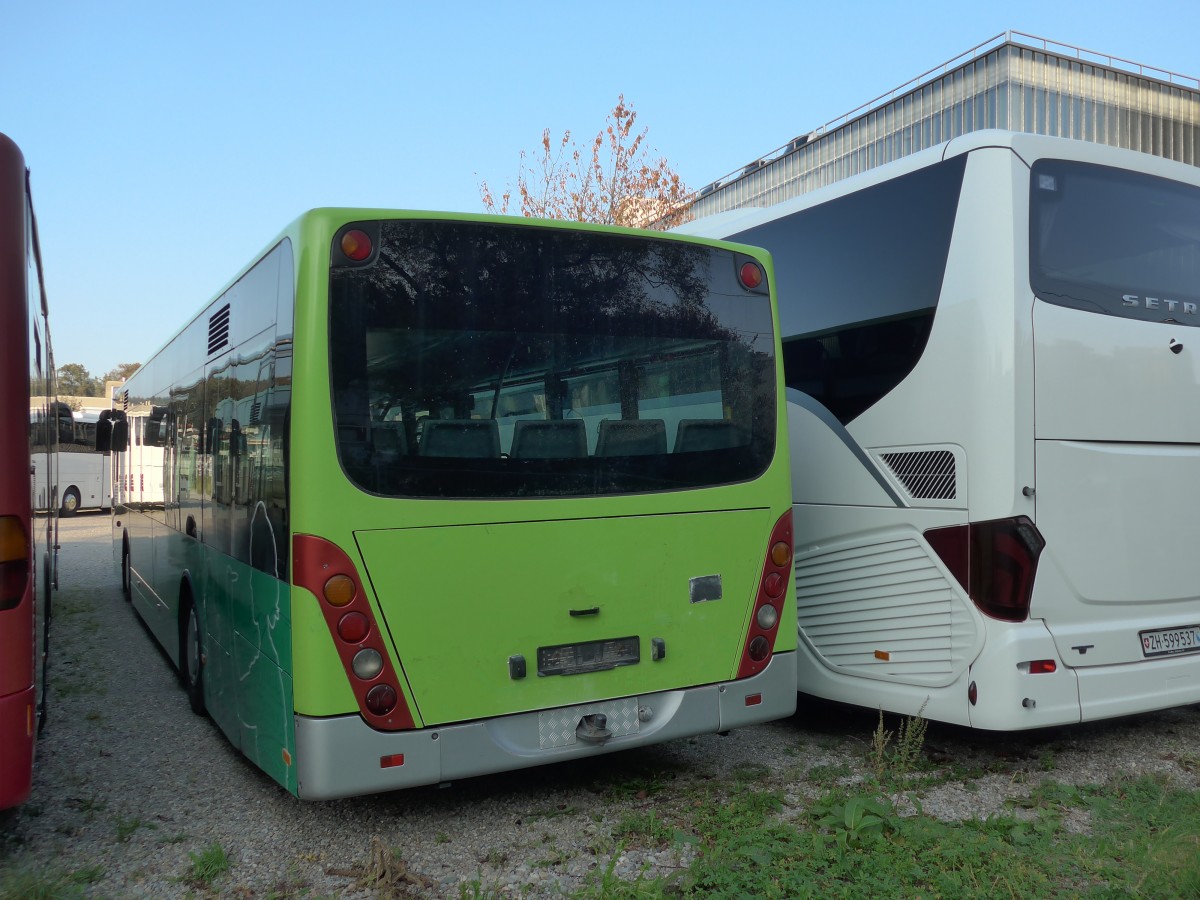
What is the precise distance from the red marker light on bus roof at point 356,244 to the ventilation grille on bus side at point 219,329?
188 cm

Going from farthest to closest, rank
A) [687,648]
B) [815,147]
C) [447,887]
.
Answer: [815,147]
[687,648]
[447,887]

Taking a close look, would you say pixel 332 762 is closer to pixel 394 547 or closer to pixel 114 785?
pixel 394 547

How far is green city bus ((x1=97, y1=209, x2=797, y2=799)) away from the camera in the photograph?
4301 millimetres

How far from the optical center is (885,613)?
19.2 ft

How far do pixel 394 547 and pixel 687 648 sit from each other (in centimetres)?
160

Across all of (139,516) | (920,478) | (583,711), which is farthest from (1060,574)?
(139,516)

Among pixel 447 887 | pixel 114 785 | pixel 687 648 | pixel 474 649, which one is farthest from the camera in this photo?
pixel 114 785

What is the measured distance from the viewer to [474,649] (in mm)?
4527

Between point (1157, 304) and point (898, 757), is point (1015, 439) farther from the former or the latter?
point (898, 757)

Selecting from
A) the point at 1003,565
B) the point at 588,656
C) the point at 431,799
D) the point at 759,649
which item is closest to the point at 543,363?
the point at 588,656

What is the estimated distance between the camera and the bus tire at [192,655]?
672 cm

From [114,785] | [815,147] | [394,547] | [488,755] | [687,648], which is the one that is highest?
[815,147]

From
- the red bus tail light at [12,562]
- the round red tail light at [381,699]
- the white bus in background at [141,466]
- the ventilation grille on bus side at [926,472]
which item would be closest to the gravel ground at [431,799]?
the round red tail light at [381,699]

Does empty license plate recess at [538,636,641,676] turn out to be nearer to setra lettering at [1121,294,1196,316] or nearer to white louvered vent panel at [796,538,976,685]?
white louvered vent panel at [796,538,976,685]
